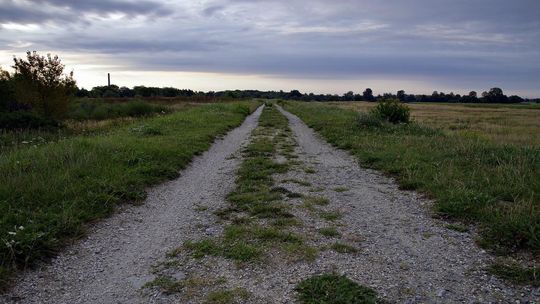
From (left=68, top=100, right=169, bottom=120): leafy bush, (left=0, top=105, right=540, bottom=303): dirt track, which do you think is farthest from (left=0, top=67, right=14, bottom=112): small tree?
(left=0, top=105, right=540, bottom=303): dirt track

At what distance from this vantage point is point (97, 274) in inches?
175

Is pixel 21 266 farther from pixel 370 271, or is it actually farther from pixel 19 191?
pixel 370 271

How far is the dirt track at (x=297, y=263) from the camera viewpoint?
3.95 m

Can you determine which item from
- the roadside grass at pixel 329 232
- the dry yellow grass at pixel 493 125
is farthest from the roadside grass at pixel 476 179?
the dry yellow grass at pixel 493 125

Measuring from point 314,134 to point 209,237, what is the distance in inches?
545

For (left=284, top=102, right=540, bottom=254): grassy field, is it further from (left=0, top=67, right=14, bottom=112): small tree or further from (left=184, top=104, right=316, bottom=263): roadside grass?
(left=0, top=67, right=14, bottom=112): small tree

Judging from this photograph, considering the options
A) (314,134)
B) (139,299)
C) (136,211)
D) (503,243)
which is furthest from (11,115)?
(503,243)

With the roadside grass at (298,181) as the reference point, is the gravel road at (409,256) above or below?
below

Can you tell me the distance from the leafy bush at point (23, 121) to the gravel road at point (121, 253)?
567 inches

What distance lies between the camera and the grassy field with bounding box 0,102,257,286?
4.84 m

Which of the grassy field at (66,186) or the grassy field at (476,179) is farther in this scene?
the grassy field at (476,179)

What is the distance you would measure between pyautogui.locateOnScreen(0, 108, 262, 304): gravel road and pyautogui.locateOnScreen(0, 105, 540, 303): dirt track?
1cm

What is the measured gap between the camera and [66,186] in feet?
22.2

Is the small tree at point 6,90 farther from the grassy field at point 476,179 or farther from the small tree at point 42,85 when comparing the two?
the grassy field at point 476,179
